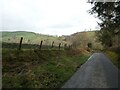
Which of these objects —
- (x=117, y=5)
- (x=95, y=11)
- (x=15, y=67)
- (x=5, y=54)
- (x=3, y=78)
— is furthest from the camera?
(x=95, y=11)

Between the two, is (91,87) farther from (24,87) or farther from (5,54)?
(5,54)

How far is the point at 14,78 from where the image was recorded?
15852mm

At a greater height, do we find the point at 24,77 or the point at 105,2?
the point at 105,2

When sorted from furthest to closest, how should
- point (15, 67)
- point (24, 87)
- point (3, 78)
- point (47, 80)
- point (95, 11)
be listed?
point (95, 11) → point (15, 67) → point (47, 80) → point (3, 78) → point (24, 87)

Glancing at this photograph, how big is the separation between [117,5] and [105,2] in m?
1.26

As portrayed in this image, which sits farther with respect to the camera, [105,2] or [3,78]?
[105,2]

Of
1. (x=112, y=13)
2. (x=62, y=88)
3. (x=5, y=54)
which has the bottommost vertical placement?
(x=62, y=88)

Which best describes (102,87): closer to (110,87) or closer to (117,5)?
(110,87)

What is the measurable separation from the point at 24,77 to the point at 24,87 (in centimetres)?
228

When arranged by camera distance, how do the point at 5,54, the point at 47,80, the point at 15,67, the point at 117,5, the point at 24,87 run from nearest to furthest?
1. the point at 24,87
2. the point at 47,80
3. the point at 15,67
4. the point at 5,54
5. the point at 117,5

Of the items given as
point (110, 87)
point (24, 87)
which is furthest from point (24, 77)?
point (110, 87)

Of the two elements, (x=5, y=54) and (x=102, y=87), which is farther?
(x=5, y=54)

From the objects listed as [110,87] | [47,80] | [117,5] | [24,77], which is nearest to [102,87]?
[110,87]

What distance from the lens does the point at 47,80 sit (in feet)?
55.6
